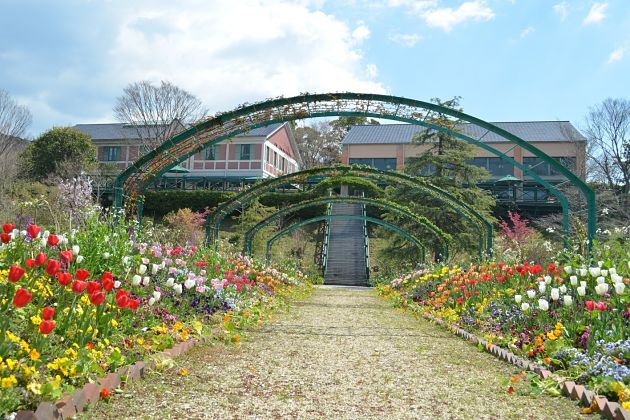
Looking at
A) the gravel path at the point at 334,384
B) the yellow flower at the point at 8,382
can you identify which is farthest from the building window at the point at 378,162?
the yellow flower at the point at 8,382

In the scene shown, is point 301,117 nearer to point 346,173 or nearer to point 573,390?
point 346,173

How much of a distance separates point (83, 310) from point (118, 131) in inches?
1730

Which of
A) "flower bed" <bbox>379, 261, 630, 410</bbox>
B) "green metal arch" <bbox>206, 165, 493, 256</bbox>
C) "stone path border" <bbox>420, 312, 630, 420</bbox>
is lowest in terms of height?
"stone path border" <bbox>420, 312, 630, 420</bbox>

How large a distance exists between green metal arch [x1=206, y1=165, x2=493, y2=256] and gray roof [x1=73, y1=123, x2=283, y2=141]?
25.3m

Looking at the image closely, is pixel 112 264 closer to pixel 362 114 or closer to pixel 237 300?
pixel 237 300

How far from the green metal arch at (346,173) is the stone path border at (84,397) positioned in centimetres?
1038

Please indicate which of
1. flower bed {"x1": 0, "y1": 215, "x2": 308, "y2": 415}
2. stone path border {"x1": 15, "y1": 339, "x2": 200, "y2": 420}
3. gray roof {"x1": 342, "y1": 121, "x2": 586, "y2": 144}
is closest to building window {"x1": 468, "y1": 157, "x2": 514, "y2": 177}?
gray roof {"x1": 342, "y1": 121, "x2": 586, "y2": 144}

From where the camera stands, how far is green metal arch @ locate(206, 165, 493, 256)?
47.2 ft

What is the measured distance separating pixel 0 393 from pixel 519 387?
3.29 meters

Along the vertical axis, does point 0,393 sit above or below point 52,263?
below

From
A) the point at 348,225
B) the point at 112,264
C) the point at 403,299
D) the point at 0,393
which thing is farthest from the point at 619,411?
the point at 348,225

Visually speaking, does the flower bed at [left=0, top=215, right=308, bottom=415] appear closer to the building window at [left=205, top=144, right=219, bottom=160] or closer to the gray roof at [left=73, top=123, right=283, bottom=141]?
the gray roof at [left=73, top=123, right=283, bottom=141]

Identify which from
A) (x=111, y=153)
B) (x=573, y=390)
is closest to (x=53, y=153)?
(x=111, y=153)

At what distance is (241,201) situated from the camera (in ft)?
49.9
